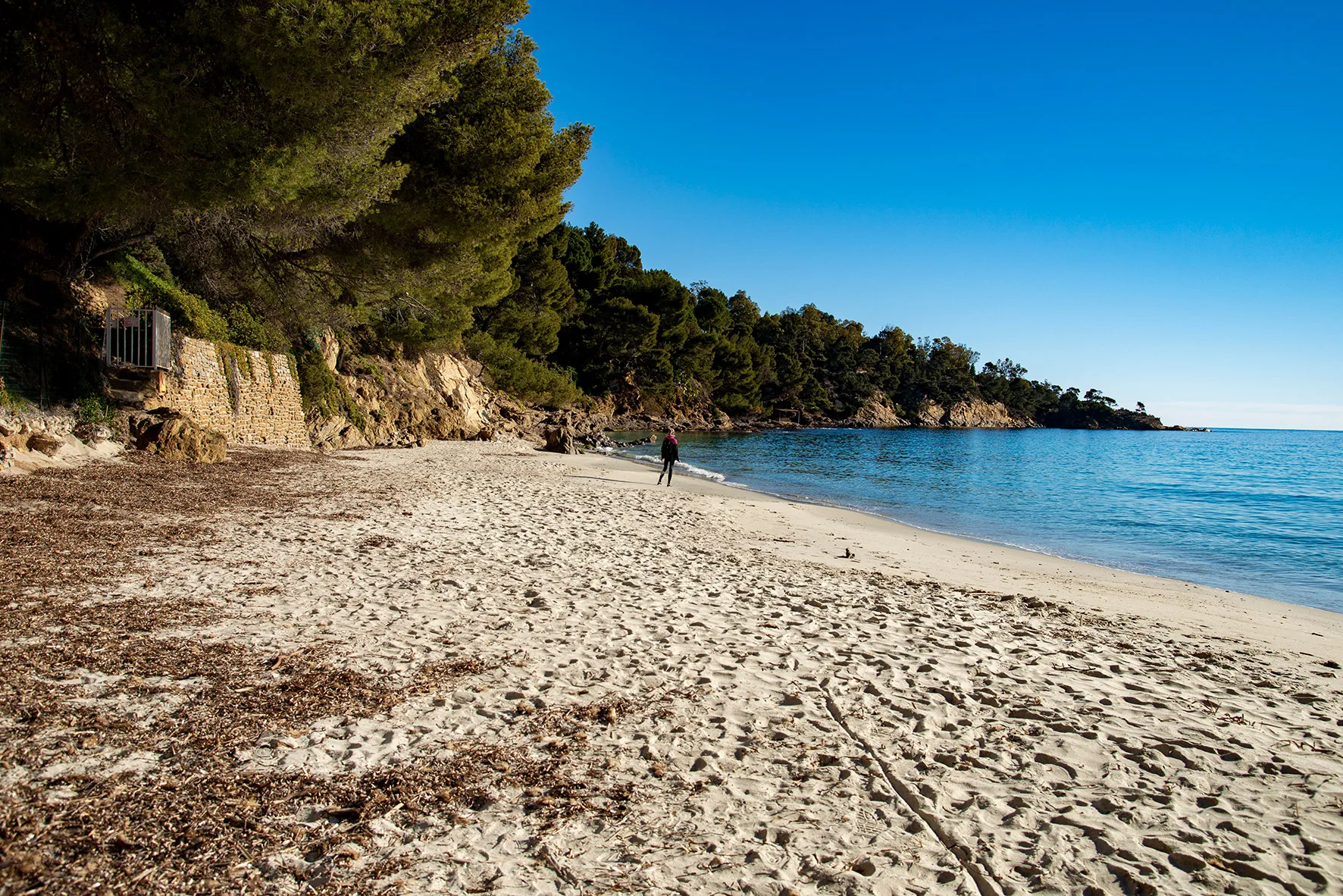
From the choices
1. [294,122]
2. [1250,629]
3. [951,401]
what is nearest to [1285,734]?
[1250,629]

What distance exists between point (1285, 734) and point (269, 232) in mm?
15109

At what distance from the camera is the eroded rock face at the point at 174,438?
1295 centimetres

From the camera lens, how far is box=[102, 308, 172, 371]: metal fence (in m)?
13.3

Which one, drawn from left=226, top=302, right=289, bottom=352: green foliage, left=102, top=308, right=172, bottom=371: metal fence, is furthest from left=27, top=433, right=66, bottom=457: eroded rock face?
left=226, top=302, right=289, bottom=352: green foliage

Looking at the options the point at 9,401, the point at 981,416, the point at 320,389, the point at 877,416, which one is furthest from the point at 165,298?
the point at 981,416

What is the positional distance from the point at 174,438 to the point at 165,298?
4.73 meters

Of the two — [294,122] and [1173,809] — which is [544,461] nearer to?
[294,122]

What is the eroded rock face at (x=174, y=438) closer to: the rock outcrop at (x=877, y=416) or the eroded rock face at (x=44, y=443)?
the eroded rock face at (x=44, y=443)

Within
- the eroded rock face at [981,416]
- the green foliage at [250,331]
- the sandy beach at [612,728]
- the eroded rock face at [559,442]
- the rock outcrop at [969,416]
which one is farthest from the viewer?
the eroded rock face at [981,416]

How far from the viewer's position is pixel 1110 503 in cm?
2350

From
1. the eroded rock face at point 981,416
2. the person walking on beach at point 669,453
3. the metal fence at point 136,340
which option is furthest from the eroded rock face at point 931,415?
the metal fence at point 136,340

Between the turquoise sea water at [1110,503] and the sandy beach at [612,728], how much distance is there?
609 cm

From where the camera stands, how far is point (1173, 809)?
11.8ft

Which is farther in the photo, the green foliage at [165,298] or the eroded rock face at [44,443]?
the green foliage at [165,298]
